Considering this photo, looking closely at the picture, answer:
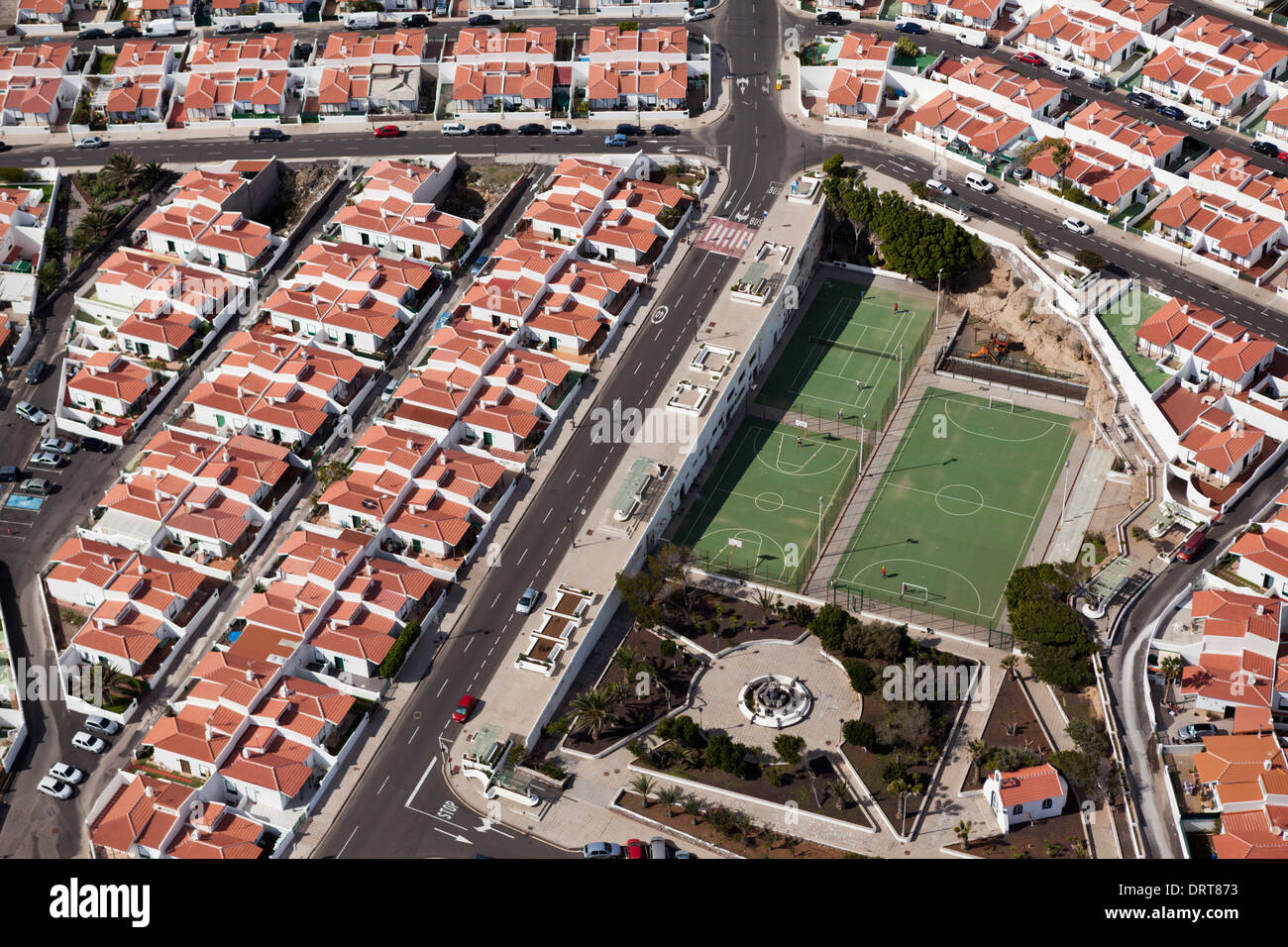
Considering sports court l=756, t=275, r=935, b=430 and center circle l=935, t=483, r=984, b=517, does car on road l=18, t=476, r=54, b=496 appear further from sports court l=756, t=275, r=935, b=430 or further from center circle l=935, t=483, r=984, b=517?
center circle l=935, t=483, r=984, b=517

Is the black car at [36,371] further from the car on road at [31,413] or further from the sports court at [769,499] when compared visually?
the sports court at [769,499]

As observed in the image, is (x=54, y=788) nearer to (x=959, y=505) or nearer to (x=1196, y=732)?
(x=959, y=505)

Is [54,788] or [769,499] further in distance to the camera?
[769,499]

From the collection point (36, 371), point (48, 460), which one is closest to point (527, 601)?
point (48, 460)

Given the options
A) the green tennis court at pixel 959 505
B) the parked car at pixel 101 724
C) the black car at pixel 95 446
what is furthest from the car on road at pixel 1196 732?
the black car at pixel 95 446

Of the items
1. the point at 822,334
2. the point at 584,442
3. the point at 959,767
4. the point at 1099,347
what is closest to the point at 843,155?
the point at 822,334

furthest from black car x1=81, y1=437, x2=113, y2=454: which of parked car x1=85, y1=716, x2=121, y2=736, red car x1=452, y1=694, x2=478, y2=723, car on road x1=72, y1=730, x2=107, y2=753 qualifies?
red car x1=452, y1=694, x2=478, y2=723
